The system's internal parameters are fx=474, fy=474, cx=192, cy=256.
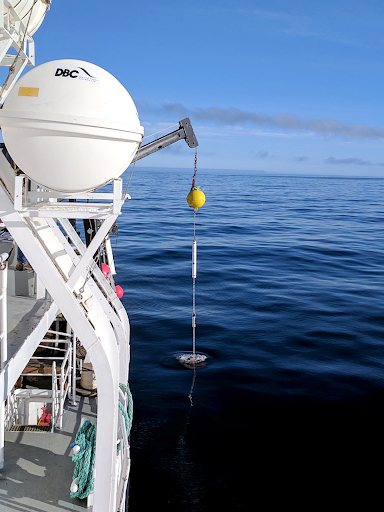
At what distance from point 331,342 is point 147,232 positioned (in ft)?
86.8

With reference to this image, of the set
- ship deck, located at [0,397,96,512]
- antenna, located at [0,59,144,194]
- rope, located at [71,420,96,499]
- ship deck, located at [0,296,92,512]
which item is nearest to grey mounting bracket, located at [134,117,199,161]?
ship deck, located at [0,296,92,512]

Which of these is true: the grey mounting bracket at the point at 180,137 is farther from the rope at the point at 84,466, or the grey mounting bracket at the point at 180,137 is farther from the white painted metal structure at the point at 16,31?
the rope at the point at 84,466

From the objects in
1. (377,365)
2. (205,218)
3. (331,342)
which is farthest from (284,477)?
(205,218)

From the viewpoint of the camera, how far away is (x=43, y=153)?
4.96 m

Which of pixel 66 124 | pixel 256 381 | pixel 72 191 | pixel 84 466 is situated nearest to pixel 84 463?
pixel 84 466

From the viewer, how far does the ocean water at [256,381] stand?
9.80 m

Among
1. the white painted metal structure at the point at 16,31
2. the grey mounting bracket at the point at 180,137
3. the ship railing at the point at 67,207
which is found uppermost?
the white painted metal structure at the point at 16,31

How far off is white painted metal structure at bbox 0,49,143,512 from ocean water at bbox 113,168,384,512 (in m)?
4.72

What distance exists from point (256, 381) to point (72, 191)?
407 inches

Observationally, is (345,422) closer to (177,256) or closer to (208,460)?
(208,460)

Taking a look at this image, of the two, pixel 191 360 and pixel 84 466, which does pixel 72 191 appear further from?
pixel 191 360

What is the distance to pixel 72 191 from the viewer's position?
539 cm

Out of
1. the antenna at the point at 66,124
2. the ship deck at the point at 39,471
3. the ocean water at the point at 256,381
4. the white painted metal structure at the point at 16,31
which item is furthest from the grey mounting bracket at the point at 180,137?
the antenna at the point at 66,124

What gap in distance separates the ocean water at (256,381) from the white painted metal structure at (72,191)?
4.72 meters
